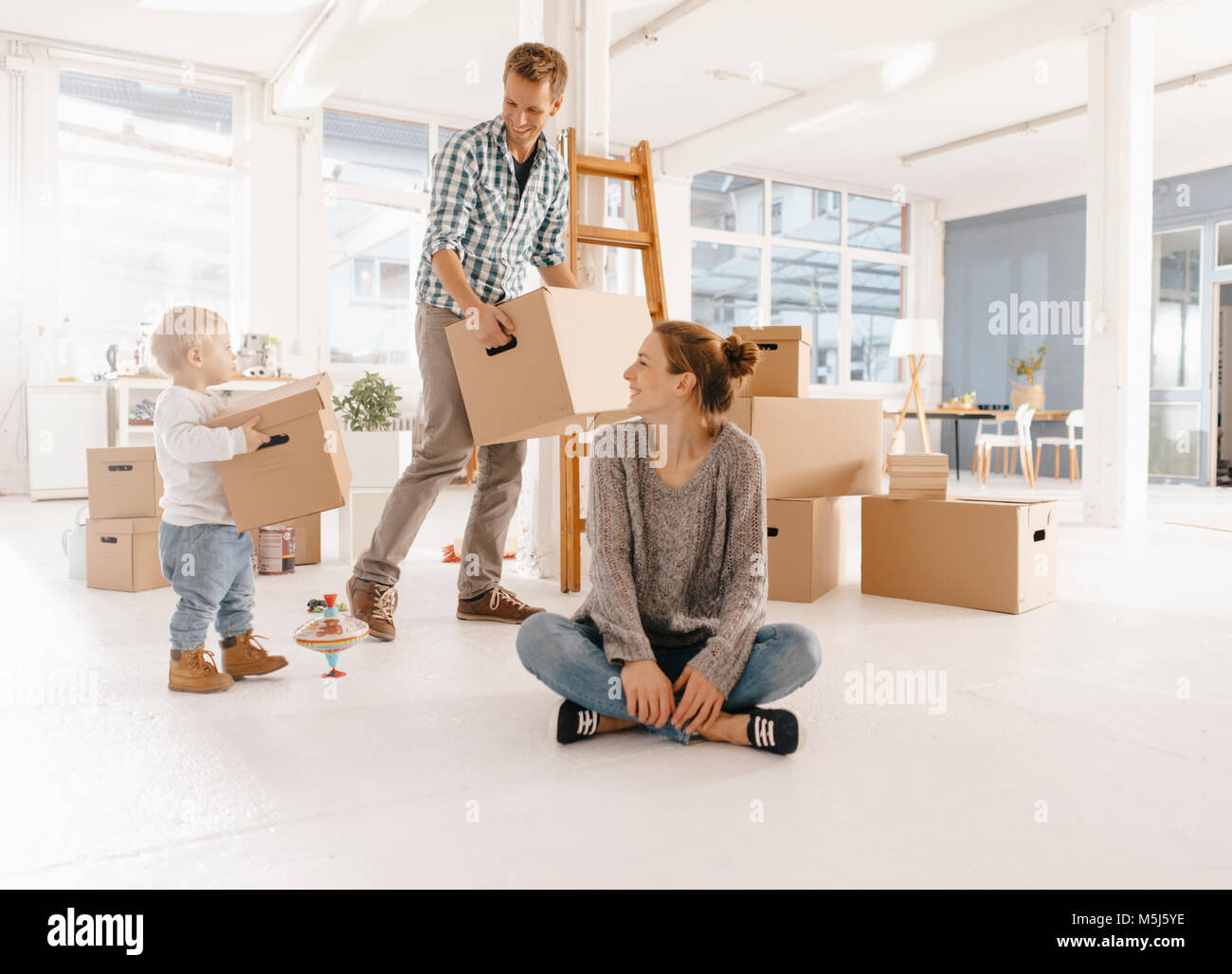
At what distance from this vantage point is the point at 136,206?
6.87 meters

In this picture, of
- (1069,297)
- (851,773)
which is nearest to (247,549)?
(851,773)

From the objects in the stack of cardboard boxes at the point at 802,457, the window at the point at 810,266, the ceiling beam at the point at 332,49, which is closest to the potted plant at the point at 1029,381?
the window at the point at 810,266

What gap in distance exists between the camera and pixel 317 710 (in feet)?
5.62

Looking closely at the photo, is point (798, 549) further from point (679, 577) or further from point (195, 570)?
point (195, 570)

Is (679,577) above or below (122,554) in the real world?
above

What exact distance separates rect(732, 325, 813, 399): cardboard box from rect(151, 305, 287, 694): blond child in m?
1.69

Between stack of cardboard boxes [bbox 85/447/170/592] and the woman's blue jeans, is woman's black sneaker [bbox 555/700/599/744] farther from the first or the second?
stack of cardboard boxes [bbox 85/447/170/592]

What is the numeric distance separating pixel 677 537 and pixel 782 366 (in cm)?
161

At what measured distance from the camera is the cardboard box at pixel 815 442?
2957 mm

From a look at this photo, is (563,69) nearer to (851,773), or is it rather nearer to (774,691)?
(774,691)

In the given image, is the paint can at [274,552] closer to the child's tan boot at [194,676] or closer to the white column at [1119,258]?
the child's tan boot at [194,676]

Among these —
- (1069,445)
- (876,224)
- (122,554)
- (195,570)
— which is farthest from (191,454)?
(876,224)

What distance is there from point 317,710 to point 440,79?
629cm

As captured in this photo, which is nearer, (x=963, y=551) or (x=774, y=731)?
(x=774, y=731)
